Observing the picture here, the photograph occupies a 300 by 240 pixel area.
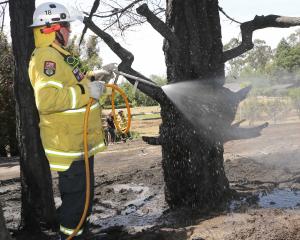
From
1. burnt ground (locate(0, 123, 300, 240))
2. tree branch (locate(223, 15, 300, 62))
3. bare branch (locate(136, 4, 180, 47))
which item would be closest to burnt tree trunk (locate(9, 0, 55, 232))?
burnt ground (locate(0, 123, 300, 240))

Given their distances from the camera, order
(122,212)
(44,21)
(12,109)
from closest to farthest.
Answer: (44,21) < (122,212) < (12,109)

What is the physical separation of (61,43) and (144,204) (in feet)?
11.8

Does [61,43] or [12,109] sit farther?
[12,109]

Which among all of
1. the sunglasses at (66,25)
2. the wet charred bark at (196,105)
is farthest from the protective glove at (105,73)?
the wet charred bark at (196,105)

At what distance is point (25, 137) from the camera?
538 cm

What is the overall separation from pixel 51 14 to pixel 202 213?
3290 mm

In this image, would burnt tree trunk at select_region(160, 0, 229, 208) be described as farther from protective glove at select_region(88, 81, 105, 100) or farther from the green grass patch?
the green grass patch

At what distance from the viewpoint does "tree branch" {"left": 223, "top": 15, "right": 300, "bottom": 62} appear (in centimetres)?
558

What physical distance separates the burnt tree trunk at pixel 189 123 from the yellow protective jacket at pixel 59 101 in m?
2.16

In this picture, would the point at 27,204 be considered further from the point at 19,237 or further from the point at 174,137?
the point at 174,137

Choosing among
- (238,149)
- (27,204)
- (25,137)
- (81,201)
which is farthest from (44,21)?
(238,149)

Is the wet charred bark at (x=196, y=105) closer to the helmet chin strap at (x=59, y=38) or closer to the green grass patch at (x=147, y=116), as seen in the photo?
the helmet chin strap at (x=59, y=38)

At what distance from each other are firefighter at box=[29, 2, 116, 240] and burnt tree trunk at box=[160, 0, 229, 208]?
2.10 meters

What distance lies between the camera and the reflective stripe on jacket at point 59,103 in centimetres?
350
